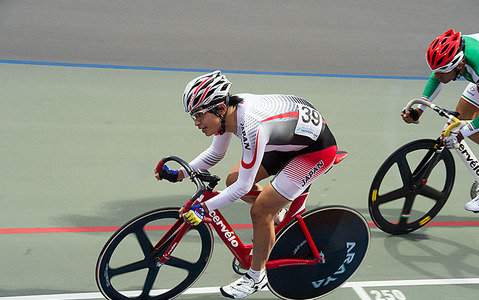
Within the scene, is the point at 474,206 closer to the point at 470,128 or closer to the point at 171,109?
the point at 470,128

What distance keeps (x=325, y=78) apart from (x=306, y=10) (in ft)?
7.65

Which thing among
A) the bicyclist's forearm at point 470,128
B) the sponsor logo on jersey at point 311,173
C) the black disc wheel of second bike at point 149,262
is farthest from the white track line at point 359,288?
the bicyclist's forearm at point 470,128

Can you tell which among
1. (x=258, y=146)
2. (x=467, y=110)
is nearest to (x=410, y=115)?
(x=467, y=110)

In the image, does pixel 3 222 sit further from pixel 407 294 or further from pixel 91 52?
pixel 91 52

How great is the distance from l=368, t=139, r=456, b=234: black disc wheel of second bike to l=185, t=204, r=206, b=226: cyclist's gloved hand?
68.6 inches

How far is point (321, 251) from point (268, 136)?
2.79 feet

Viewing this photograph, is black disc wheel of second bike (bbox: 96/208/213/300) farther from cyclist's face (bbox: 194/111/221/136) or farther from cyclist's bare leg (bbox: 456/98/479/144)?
cyclist's bare leg (bbox: 456/98/479/144)

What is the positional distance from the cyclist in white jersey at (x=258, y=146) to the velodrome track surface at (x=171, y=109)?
57 centimetres

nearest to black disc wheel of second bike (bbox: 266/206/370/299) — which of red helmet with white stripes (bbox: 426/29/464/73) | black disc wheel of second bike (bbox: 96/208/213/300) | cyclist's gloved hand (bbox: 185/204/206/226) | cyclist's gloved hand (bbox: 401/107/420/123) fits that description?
black disc wheel of second bike (bbox: 96/208/213/300)

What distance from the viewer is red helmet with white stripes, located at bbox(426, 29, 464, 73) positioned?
12.1 feet

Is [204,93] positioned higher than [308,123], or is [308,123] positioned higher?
[204,93]

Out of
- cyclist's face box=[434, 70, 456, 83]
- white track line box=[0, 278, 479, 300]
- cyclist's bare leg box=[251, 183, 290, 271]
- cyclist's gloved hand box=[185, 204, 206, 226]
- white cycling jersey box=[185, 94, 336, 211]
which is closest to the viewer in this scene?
cyclist's gloved hand box=[185, 204, 206, 226]

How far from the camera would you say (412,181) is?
159 inches

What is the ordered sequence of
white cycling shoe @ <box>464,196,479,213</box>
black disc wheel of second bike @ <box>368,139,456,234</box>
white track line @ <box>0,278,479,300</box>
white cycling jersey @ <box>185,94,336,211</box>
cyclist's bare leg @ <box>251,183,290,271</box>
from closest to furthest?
white cycling jersey @ <box>185,94,336,211</box>, cyclist's bare leg @ <box>251,183,290,271</box>, white track line @ <box>0,278,479,300</box>, black disc wheel of second bike @ <box>368,139,456,234</box>, white cycling shoe @ <box>464,196,479,213</box>
